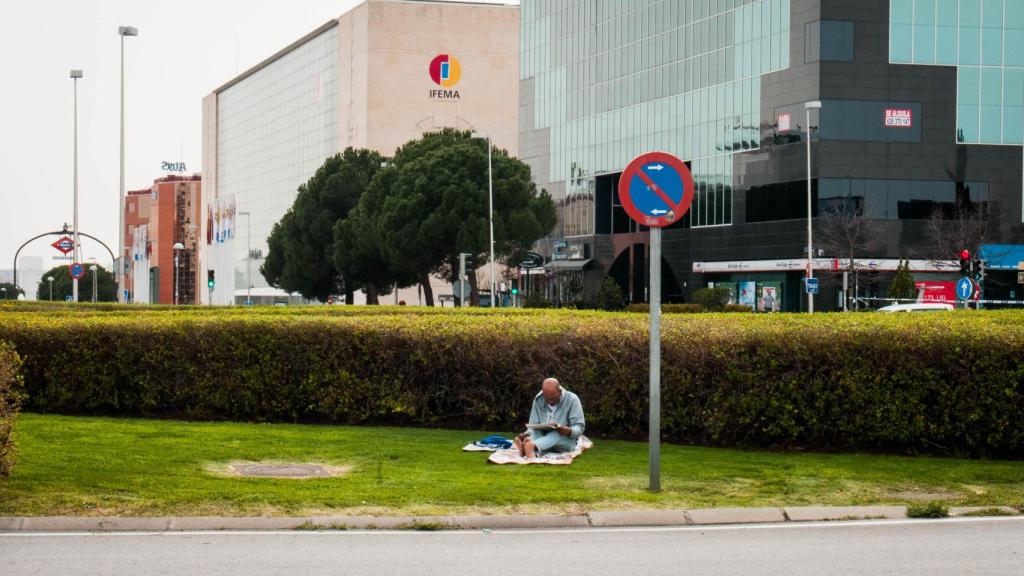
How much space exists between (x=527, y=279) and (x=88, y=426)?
8078cm

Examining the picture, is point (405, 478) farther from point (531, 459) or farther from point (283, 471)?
point (531, 459)

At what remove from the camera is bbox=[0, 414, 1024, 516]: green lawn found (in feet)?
36.6

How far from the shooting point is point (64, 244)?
65500 mm

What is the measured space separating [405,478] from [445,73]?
122335mm

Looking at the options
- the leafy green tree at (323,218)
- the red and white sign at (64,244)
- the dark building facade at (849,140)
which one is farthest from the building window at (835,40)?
the red and white sign at (64,244)

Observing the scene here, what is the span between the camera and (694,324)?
16438 millimetres

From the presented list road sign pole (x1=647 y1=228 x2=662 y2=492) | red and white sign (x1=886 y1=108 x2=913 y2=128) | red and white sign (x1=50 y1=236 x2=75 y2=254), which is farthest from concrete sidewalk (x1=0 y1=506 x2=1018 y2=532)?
red and white sign (x1=886 y1=108 x2=913 y2=128)

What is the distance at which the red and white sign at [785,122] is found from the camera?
70.4m

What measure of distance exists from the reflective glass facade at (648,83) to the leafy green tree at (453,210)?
1166 cm

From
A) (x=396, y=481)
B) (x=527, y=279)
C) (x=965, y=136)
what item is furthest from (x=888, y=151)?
(x=396, y=481)

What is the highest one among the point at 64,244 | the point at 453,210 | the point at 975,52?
the point at 975,52

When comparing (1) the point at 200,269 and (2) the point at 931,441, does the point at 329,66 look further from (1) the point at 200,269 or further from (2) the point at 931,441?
(2) the point at 931,441

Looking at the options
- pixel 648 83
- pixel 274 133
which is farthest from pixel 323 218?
pixel 274 133

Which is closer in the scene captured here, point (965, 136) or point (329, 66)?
point (965, 136)
